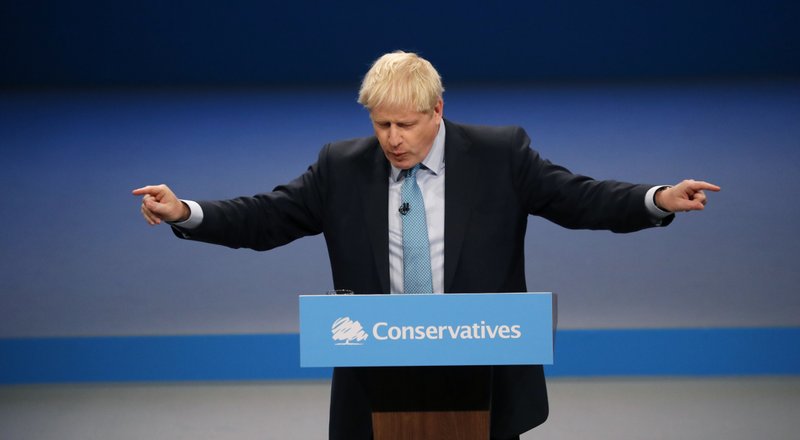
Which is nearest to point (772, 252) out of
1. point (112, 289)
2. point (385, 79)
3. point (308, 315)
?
point (112, 289)

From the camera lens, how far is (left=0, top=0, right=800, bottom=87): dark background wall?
5.70m

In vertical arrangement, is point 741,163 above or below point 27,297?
above

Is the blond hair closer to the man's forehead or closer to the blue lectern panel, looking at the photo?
the man's forehead

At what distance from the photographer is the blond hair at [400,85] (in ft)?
6.45

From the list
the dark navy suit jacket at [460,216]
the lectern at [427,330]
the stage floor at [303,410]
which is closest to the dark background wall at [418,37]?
the stage floor at [303,410]

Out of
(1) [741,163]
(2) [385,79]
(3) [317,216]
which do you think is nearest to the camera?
(2) [385,79]

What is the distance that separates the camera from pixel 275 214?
2234 millimetres

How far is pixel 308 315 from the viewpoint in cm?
167

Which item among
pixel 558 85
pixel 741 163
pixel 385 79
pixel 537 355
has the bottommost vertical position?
pixel 537 355

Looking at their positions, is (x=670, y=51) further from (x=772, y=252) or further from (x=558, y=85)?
(x=772, y=252)

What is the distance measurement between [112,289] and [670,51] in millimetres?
3207

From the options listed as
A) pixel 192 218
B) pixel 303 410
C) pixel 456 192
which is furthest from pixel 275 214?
pixel 303 410

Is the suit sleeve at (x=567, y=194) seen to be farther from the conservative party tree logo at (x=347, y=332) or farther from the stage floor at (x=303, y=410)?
the stage floor at (x=303, y=410)

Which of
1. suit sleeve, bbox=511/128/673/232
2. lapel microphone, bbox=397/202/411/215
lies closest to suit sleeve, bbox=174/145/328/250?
lapel microphone, bbox=397/202/411/215
